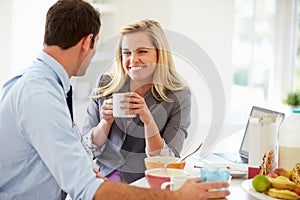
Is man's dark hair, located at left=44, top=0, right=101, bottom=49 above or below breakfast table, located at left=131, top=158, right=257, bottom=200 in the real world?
above

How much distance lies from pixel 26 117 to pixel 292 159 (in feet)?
2.65

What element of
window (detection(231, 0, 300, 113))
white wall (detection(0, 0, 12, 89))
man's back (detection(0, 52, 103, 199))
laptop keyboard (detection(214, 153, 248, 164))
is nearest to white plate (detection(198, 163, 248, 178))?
laptop keyboard (detection(214, 153, 248, 164))

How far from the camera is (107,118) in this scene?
175cm

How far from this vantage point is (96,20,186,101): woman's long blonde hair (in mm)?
1798

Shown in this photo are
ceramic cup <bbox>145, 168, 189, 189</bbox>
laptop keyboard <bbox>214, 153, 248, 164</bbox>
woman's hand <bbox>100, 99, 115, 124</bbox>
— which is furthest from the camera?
laptop keyboard <bbox>214, 153, 248, 164</bbox>

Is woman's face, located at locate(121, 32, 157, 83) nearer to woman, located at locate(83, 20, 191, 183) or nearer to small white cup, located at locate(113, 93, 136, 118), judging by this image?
woman, located at locate(83, 20, 191, 183)

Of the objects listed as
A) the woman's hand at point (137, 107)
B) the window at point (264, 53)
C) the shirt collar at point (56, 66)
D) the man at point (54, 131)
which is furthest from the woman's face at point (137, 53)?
the window at point (264, 53)

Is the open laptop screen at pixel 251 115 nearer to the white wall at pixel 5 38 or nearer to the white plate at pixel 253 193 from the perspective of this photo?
the white plate at pixel 253 193

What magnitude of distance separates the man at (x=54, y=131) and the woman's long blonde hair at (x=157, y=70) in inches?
15.3

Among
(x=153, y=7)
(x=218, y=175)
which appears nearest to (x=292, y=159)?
(x=218, y=175)

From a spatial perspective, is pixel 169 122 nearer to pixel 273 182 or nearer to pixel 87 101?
pixel 87 101

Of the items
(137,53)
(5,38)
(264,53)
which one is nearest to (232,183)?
(137,53)

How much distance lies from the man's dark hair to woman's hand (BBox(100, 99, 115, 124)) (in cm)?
40

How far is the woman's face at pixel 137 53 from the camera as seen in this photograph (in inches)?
70.2
